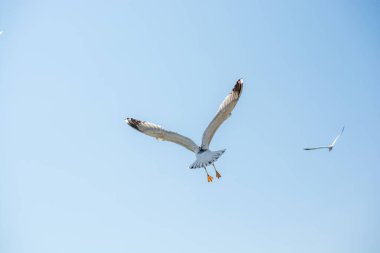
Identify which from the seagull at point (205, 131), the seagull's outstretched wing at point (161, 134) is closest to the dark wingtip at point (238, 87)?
the seagull at point (205, 131)

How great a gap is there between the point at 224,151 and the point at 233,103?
282 cm

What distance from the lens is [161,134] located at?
31.5 meters

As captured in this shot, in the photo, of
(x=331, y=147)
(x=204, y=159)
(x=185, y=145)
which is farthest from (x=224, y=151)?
(x=331, y=147)

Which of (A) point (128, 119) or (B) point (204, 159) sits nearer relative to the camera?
(B) point (204, 159)

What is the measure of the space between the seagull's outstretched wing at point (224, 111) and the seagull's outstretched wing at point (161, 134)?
2.04ft

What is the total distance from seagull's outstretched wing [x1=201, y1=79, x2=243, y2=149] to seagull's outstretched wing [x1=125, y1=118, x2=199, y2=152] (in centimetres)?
62

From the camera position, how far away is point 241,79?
1241 inches

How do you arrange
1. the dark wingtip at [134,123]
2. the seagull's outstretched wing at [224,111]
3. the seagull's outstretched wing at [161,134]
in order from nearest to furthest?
the seagull's outstretched wing at [224,111] < the seagull's outstretched wing at [161,134] < the dark wingtip at [134,123]

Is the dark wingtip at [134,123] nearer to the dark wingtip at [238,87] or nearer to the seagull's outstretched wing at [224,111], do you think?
the seagull's outstretched wing at [224,111]

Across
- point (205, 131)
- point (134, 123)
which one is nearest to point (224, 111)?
point (205, 131)

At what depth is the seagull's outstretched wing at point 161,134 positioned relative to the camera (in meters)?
31.3

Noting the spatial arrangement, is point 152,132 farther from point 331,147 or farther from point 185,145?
point 331,147

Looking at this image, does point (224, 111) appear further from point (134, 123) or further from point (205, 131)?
point (134, 123)

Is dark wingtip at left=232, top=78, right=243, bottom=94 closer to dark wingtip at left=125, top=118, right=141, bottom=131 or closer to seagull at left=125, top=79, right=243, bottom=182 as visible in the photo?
seagull at left=125, top=79, right=243, bottom=182
